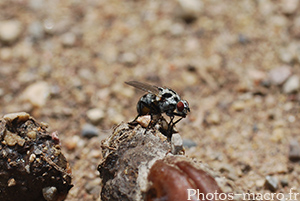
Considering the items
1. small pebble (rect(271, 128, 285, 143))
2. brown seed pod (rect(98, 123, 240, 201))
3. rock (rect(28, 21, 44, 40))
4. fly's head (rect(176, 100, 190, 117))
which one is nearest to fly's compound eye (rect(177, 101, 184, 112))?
fly's head (rect(176, 100, 190, 117))

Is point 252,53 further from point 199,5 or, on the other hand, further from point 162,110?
point 162,110

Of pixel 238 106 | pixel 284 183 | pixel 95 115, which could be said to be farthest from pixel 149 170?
pixel 238 106

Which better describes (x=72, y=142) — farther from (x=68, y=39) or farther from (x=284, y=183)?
(x=284, y=183)

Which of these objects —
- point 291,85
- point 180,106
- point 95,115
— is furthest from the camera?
point 291,85

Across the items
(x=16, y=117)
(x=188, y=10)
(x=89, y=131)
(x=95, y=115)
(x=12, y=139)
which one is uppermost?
(x=188, y=10)

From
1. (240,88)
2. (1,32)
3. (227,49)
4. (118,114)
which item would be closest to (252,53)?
(227,49)

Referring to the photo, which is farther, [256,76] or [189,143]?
[256,76]

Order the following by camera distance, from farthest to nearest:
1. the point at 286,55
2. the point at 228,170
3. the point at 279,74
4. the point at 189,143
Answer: the point at 286,55 → the point at 279,74 → the point at 189,143 → the point at 228,170
